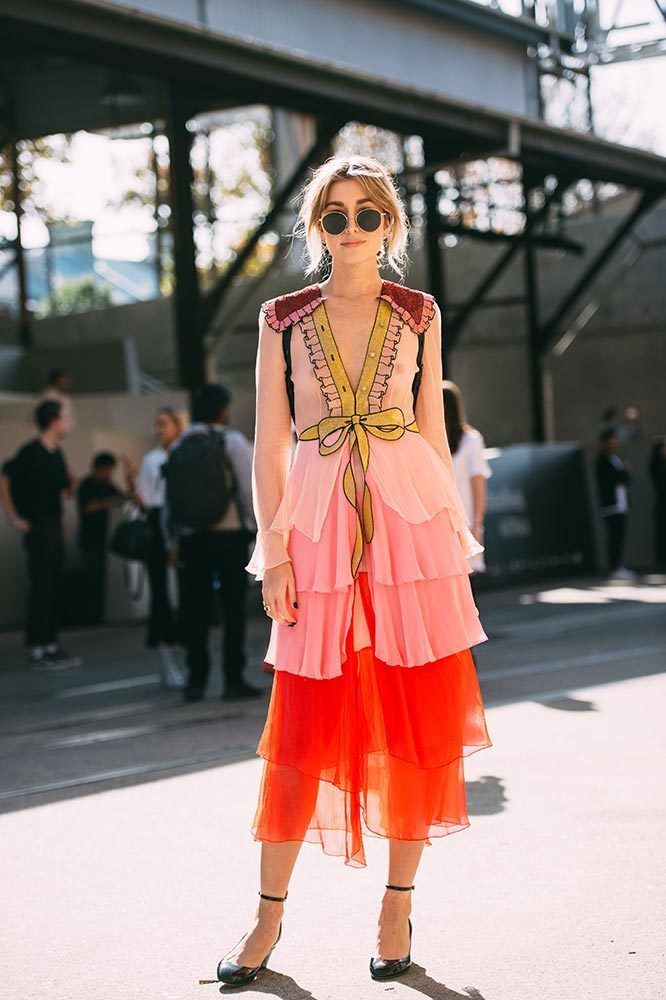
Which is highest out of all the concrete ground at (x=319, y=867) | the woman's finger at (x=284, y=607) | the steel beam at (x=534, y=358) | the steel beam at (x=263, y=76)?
the steel beam at (x=263, y=76)

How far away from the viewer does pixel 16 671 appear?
35.9 feet

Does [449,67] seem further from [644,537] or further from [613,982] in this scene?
[613,982]

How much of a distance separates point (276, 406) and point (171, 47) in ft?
32.6

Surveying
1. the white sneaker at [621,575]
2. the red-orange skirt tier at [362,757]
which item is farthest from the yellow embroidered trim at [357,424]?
the white sneaker at [621,575]

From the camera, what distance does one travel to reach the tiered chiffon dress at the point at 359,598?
11.9 ft

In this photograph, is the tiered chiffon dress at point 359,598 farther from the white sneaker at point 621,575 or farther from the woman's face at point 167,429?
the white sneaker at point 621,575

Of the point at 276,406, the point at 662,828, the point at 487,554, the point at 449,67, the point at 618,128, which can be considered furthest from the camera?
the point at 618,128

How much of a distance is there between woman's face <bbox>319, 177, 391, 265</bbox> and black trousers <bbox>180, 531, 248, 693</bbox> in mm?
4994

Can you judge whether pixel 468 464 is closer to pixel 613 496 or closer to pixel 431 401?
pixel 431 401

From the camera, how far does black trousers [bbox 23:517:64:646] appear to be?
11.0 meters

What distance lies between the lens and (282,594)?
3660 mm

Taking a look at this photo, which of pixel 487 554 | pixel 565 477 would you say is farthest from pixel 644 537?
pixel 487 554

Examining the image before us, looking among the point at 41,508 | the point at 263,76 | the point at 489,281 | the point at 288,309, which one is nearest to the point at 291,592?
the point at 288,309

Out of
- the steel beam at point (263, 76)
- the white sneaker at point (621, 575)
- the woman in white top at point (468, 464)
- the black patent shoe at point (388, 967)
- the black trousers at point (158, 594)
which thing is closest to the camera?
the black patent shoe at point (388, 967)
